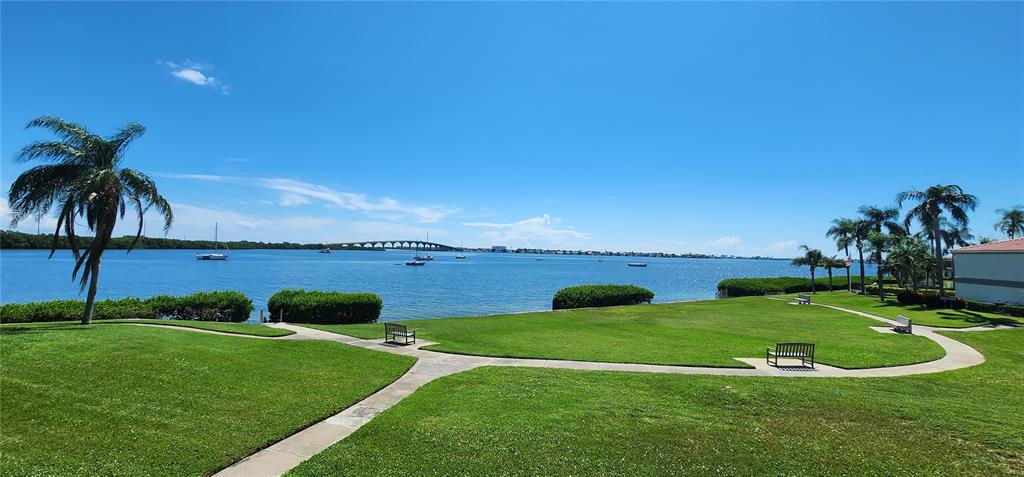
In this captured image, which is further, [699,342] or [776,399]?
[699,342]

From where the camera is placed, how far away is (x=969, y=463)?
7840mm

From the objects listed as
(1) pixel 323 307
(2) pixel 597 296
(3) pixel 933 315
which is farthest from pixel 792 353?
(2) pixel 597 296

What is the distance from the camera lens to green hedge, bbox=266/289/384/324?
2812 centimetres

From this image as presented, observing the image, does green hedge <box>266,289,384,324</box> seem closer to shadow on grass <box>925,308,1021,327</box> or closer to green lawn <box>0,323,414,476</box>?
green lawn <box>0,323,414,476</box>

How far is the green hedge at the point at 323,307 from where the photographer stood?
28125mm

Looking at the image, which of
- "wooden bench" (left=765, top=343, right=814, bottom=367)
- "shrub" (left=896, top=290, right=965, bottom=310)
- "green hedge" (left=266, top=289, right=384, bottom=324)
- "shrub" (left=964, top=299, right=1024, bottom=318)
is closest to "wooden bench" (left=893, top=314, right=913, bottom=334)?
"wooden bench" (left=765, top=343, right=814, bottom=367)

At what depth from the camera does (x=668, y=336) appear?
77.1 feet

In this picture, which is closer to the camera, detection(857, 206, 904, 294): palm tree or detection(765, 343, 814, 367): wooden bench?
detection(765, 343, 814, 367): wooden bench

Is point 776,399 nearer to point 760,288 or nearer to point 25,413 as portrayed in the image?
point 25,413

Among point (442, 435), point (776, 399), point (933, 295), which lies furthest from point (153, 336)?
point (933, 295)

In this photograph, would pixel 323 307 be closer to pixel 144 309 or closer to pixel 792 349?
pixel 144 309

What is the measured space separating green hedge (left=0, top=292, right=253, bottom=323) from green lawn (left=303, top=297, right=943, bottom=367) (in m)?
8.27

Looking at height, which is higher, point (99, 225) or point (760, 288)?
point (99, 225)

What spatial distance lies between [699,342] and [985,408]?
10.8m
